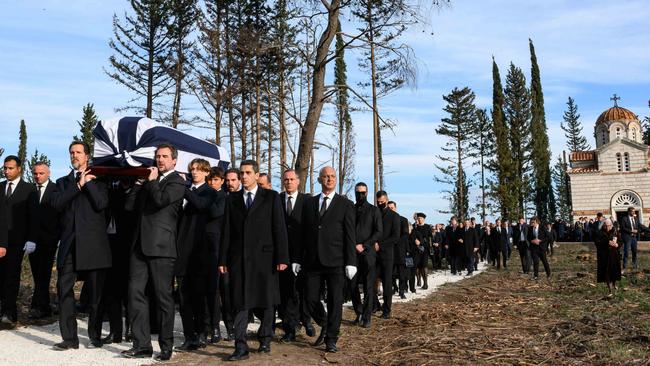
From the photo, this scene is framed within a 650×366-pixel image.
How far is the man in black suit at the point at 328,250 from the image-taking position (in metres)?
6.47

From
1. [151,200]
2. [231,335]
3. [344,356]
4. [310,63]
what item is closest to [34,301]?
[231,335]

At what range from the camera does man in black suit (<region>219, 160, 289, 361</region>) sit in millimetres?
5891

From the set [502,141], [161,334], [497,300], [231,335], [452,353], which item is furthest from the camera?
[502,141]

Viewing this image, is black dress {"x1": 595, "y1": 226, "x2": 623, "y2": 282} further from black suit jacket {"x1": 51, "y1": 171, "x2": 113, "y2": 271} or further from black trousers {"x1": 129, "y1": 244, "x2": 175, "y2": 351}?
black suit jacket {"x1": 51, "y1": 171, "x2": 113, "y2": 271}

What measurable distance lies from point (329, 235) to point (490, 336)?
228 centimetres

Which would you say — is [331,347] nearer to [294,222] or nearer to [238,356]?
[238,356]

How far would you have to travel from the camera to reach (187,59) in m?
24.1

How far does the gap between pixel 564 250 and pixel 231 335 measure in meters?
29.0

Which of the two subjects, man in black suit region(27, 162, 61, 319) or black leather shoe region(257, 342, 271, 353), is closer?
black leather shoe region(257, 342, 271, 353)

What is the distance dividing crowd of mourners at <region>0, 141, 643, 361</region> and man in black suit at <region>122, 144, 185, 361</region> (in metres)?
0.01

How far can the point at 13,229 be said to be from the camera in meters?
7.70

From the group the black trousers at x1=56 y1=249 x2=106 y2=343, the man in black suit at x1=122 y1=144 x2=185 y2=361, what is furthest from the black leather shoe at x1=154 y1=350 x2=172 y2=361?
the black trousers at x1=56 y1=249 x2=106 y2=343

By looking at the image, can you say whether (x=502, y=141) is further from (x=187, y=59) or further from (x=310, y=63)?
(x=310, y=63)

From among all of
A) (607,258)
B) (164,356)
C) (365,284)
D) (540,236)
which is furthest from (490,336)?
(540,236)
